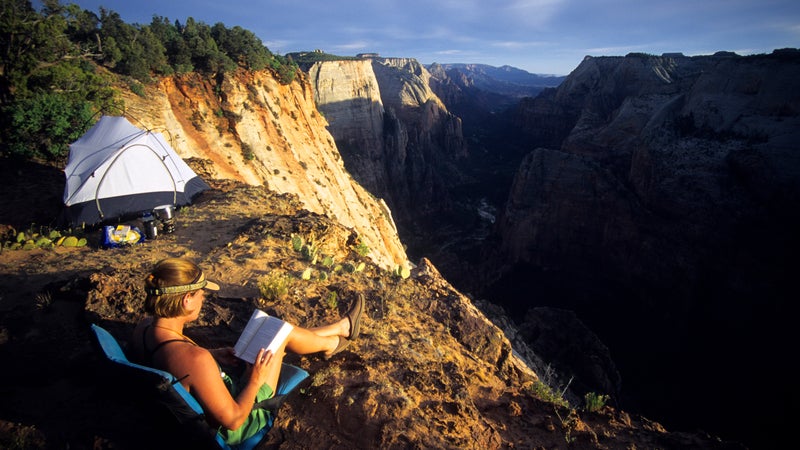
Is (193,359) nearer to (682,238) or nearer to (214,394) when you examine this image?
(214,394)

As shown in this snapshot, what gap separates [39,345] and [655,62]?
211 ft

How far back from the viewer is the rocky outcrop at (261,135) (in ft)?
48.3

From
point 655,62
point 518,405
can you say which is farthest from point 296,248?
point 655,62

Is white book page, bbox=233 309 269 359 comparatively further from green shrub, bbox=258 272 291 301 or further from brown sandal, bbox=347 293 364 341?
Result: green shrub, bbox=258 272 291 301

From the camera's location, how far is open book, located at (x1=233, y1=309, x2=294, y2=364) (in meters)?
3.06

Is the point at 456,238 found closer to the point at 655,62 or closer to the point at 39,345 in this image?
the point at 655,62

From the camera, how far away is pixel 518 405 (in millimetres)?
3963

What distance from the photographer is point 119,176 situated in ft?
27.3

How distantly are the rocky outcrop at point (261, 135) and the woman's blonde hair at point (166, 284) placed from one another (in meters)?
11.2

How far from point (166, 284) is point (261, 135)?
1684cm

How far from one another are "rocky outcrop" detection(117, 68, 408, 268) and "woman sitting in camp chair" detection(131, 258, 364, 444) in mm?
11075

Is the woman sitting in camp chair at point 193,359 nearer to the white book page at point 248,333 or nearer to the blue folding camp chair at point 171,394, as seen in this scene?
the blue folding camp chair at point 171,394

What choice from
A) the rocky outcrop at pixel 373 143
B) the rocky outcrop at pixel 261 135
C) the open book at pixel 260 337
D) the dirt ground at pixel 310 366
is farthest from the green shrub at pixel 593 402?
the rocky outcrop at pixel 373 143

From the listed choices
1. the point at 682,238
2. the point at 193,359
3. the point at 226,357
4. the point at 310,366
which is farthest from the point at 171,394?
the point at 682,238
